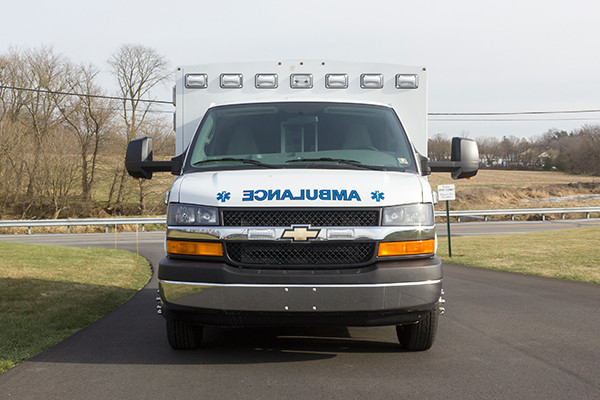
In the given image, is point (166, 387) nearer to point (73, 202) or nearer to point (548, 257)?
point (548, 257)

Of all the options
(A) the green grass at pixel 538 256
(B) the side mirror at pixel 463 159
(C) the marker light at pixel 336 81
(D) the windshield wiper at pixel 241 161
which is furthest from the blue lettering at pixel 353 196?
(A) the green grass at pixel 538 256

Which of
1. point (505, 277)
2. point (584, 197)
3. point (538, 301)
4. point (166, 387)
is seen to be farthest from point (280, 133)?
point (584, 197)

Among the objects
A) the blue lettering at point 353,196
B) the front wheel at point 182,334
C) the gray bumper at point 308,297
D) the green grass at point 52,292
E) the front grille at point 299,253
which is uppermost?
the blue lettering at point 353,196

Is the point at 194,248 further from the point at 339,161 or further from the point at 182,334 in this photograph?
the point at 339,161

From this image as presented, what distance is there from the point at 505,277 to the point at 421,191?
893 centimetres

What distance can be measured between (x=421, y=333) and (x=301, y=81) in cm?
322

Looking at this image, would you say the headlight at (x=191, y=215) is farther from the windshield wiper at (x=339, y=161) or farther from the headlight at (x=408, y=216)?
the headlight at (x=408, y=216)

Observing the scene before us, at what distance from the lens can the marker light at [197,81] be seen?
741 cm

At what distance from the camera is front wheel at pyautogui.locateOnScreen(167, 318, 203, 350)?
5.68 metres

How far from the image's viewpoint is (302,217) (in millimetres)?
5062

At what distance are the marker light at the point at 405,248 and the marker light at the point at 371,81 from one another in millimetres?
2711

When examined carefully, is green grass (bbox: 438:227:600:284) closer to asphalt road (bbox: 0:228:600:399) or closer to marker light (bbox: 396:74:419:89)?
asphalt road (bbox: 0:228:600:399)

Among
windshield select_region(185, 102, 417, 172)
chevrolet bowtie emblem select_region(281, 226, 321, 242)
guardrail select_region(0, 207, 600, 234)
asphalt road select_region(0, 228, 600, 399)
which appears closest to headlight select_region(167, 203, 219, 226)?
chevrolet bowtie emblem select_region(281, 226, 321, 242)

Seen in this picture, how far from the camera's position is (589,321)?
7.63 meters
